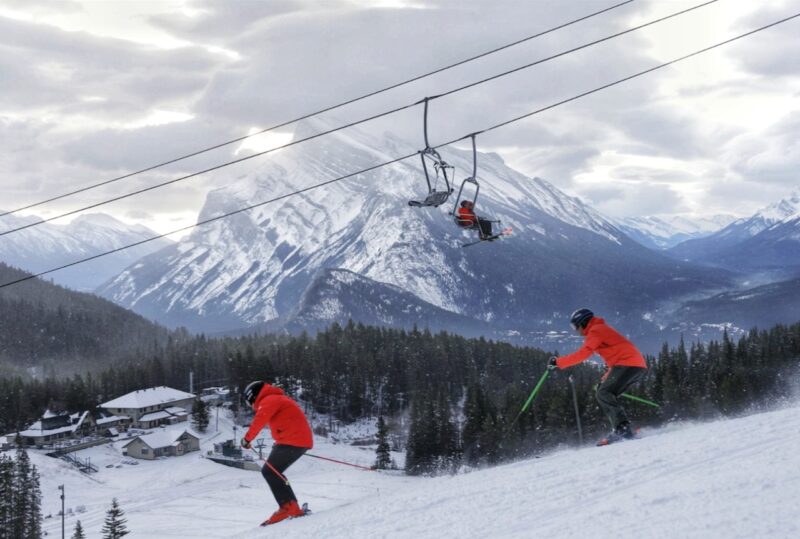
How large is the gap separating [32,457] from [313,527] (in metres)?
95.2

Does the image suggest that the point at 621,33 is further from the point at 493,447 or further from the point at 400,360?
the point at 400,360

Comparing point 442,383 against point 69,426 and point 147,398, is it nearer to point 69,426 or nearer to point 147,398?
point 147,398

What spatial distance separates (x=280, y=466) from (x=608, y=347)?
720 centimetres

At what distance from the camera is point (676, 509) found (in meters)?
8.50

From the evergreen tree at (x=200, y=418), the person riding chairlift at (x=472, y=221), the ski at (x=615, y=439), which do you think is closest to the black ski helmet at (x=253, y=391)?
the ski at (x=615, y=439)

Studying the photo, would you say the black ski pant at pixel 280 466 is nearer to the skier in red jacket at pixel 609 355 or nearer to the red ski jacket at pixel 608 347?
the skier in red jacket at pixel 609 355

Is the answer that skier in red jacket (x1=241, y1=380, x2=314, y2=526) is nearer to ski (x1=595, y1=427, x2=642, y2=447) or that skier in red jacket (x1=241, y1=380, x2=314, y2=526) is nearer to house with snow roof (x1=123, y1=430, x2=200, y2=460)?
ski (x1=595, y1=427, x2=642, y2=447)

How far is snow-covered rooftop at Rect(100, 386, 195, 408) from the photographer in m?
122

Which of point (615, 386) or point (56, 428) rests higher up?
point (615, 386)

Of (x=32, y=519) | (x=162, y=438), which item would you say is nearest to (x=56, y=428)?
(x=162, y=438)

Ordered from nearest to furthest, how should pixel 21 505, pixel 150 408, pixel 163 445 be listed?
pixel 21 505, pixel 163 445, pixel 150 408

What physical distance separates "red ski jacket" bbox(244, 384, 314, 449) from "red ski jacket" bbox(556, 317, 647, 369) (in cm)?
548

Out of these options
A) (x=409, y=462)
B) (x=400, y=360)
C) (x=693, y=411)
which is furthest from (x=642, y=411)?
(x=400, y=360)

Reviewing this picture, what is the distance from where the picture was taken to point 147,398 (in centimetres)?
12544
